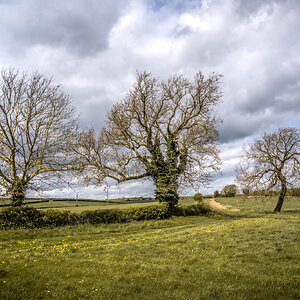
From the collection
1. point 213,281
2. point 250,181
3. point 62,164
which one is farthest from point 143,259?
point 250,181

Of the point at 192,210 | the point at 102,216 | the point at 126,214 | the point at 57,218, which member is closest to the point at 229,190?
the point at 192,210

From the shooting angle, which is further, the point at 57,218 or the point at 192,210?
the point at 192,210

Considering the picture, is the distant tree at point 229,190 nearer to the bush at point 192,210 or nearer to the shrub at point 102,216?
the bush at point 192,210

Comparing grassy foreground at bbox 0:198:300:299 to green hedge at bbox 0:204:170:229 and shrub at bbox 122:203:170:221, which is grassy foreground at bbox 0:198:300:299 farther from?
shrub at bbox 122:203:170:221

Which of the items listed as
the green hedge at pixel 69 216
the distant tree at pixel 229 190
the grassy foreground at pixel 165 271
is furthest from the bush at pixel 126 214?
the distant tree at pixel 229 190

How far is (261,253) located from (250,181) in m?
21.0

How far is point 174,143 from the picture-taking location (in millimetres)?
27875

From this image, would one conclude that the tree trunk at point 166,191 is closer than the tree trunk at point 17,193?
No

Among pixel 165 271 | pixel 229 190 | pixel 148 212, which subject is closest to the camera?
pixel 165 271

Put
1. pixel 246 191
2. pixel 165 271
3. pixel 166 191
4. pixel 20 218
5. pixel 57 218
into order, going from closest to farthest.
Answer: pixel 165 271 < pixel 20 218 < pixel 57 218 < pixel 166 191 < pixel 246 191

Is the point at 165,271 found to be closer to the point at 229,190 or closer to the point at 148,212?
the point at 148,212

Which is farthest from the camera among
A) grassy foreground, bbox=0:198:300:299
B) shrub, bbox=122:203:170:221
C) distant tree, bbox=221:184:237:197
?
distant tree, bbox=221:184:237:197

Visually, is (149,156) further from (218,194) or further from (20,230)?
(218,194)

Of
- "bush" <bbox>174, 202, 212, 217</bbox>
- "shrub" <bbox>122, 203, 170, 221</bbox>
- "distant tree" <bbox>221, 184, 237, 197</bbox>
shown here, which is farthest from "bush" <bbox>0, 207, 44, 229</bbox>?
"distant tree" <bbox>221, 184, 237, 197</bbox>
